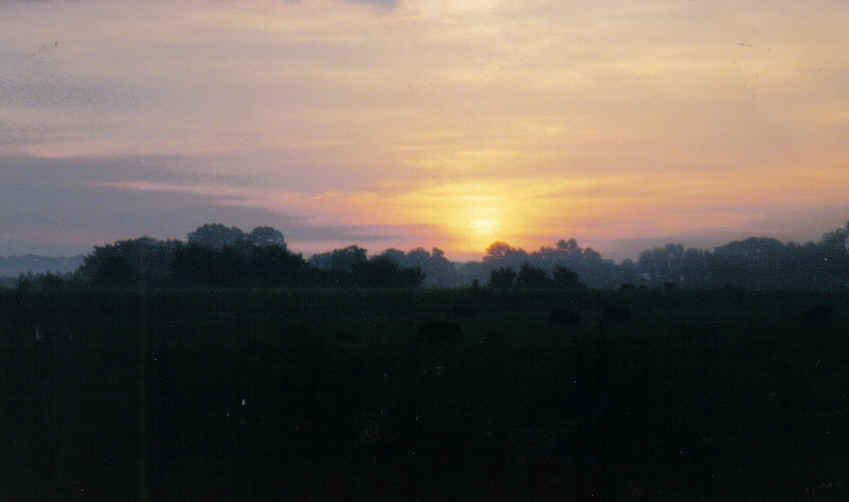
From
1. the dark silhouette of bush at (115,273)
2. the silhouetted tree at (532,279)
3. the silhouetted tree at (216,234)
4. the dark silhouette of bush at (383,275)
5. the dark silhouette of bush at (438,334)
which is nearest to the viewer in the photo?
the dark silhouette of bush at (438,334)

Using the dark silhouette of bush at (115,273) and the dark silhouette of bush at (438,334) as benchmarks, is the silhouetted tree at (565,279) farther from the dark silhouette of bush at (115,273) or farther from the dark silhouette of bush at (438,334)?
the dark silhouette of bush at (115,273)

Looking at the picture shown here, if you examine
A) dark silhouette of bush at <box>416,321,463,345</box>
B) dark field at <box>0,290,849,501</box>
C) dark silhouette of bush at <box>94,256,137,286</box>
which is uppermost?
dark silhouette of bush at <box>94,256,137,286</box>

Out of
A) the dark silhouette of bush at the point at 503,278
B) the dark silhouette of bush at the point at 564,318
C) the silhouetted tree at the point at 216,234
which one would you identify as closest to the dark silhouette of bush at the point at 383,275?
the dark silhouette of bush at the point at 503,278

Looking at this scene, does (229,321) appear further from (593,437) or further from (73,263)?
(73,263)

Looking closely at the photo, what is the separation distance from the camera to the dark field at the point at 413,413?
14.4 meters

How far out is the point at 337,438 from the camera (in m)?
17.6

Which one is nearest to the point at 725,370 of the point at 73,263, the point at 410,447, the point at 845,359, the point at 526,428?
the point at 845,359

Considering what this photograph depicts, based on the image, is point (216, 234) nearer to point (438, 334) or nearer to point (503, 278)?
point (503, 278)

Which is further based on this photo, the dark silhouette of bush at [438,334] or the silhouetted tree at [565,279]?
the silhouetted tree at [565,279]

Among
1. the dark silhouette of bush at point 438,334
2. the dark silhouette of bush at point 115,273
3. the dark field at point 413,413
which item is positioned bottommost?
the dark field at point 413,413

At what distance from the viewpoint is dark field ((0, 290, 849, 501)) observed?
1435 centimetres

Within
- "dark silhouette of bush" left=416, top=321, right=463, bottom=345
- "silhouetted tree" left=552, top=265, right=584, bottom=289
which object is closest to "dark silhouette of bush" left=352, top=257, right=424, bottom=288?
"silhouetted tree" left=552, top=265, right=584, bottom=289

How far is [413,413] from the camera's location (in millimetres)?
18297

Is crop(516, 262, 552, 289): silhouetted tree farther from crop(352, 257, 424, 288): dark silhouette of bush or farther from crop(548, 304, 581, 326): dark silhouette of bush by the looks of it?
crop(548, 304, 581, 326): dark silhouette of bush
